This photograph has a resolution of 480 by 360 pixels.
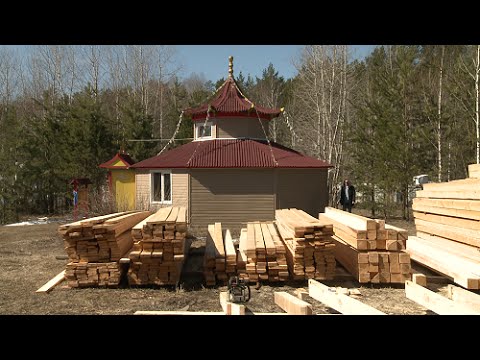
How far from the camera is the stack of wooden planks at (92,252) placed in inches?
326

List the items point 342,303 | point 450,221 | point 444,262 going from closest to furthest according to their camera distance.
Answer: point 342,303 < point 444,262 < point 450,221

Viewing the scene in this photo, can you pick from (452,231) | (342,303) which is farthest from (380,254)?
(342,303)

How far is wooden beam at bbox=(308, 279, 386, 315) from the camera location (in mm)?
4359

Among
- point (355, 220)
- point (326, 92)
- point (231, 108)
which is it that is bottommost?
point (355, 220)

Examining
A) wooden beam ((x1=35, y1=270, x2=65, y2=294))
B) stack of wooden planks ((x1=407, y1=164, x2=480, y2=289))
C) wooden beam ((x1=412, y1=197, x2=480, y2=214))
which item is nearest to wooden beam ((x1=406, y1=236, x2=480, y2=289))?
stack of wooden planks ((x1=407, y1=164, x2=480, y2=289))

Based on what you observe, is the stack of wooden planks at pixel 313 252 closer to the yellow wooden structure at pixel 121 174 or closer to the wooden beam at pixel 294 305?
the wooden beam at pixel 294 305

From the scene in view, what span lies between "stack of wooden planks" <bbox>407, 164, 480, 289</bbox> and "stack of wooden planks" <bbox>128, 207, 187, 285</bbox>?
16.0 feet

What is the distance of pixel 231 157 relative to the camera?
63.9 ft

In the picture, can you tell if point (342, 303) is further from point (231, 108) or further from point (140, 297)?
point (231, 108)

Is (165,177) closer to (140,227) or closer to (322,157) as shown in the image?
(140,227)

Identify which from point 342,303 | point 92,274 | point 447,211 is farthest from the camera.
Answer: point 447,211

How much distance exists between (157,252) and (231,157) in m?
11.4

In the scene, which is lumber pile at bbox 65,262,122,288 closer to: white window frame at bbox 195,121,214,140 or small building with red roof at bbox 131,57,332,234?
small building with red roof at bbox 131,57,332,234

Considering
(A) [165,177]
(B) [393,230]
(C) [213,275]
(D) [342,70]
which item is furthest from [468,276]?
(D) [342,70]
